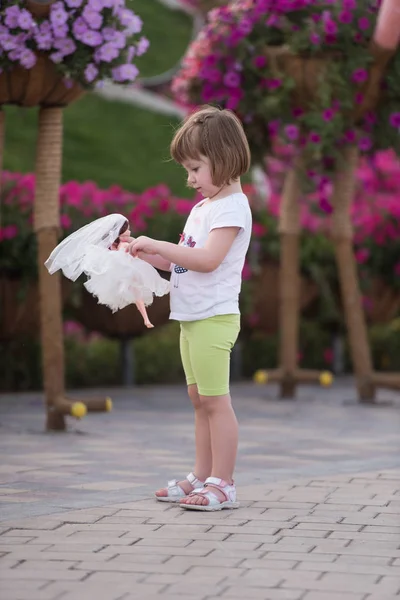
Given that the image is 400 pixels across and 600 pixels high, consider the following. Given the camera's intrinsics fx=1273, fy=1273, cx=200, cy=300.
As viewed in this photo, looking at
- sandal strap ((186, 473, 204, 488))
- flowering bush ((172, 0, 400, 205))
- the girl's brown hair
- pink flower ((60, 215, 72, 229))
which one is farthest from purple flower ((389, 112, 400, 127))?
sandal strap ((186, 473, 204, 488))

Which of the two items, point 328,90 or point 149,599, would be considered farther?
point 328,90

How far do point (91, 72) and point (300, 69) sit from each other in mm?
1885

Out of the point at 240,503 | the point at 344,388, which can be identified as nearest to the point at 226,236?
the point at 240,503

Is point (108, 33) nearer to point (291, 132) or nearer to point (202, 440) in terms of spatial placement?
point (291, 132)

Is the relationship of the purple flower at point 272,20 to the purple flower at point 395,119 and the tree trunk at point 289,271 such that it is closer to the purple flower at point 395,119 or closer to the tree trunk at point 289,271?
the purple flower at point 395,119

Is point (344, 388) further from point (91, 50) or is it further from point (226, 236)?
point (226, 236)

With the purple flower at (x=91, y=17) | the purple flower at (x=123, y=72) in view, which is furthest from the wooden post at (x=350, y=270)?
the purple flower at (x=91, y=17)

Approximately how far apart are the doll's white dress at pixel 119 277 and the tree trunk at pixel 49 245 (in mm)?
2232

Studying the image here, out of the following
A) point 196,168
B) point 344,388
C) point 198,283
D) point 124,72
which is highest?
point 124,72

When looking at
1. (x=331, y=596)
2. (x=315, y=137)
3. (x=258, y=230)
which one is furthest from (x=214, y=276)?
(x=258, y=230)

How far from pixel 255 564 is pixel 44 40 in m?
3.52

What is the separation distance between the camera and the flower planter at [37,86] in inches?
255

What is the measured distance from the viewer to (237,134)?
15.3ft

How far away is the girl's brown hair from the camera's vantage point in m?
4.62
